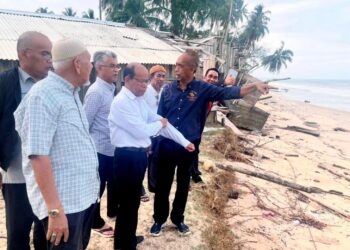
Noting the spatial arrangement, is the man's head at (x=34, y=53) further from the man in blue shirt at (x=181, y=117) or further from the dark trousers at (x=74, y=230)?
the man in blue shirt at (x=181, y=117)

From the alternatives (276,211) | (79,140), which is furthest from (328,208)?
(79,140)

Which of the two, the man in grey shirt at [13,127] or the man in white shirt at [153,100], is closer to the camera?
the man in grey shirt at [13,127]

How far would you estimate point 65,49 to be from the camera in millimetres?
1792

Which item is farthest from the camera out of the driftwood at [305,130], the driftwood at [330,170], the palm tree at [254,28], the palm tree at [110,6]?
the palm tree at [254,28]

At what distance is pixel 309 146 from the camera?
37.6 ft

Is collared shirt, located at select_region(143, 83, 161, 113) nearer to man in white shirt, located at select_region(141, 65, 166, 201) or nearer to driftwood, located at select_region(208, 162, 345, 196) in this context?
man in white shirt, located at select_region(141, 65, 166, 201)

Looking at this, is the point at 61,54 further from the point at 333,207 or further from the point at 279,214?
the point at 333,207

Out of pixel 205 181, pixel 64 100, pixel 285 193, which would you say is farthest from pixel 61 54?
pixel 285 193

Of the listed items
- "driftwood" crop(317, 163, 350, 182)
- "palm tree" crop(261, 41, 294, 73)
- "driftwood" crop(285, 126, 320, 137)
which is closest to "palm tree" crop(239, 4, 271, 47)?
"palm tree" crop(261, 41, 294, 73)

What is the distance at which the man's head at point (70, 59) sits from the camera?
5.90 feet

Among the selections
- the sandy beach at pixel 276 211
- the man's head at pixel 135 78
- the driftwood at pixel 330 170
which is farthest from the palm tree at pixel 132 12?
the man's head at pixel 135 78

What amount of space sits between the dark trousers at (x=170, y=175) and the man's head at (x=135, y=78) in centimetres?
90

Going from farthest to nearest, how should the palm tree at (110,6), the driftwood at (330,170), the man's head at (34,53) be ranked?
the palm tree at (110,6) → the driftwood at (330,170) → the man's head at (34,53)

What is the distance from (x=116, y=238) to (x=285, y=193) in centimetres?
428
